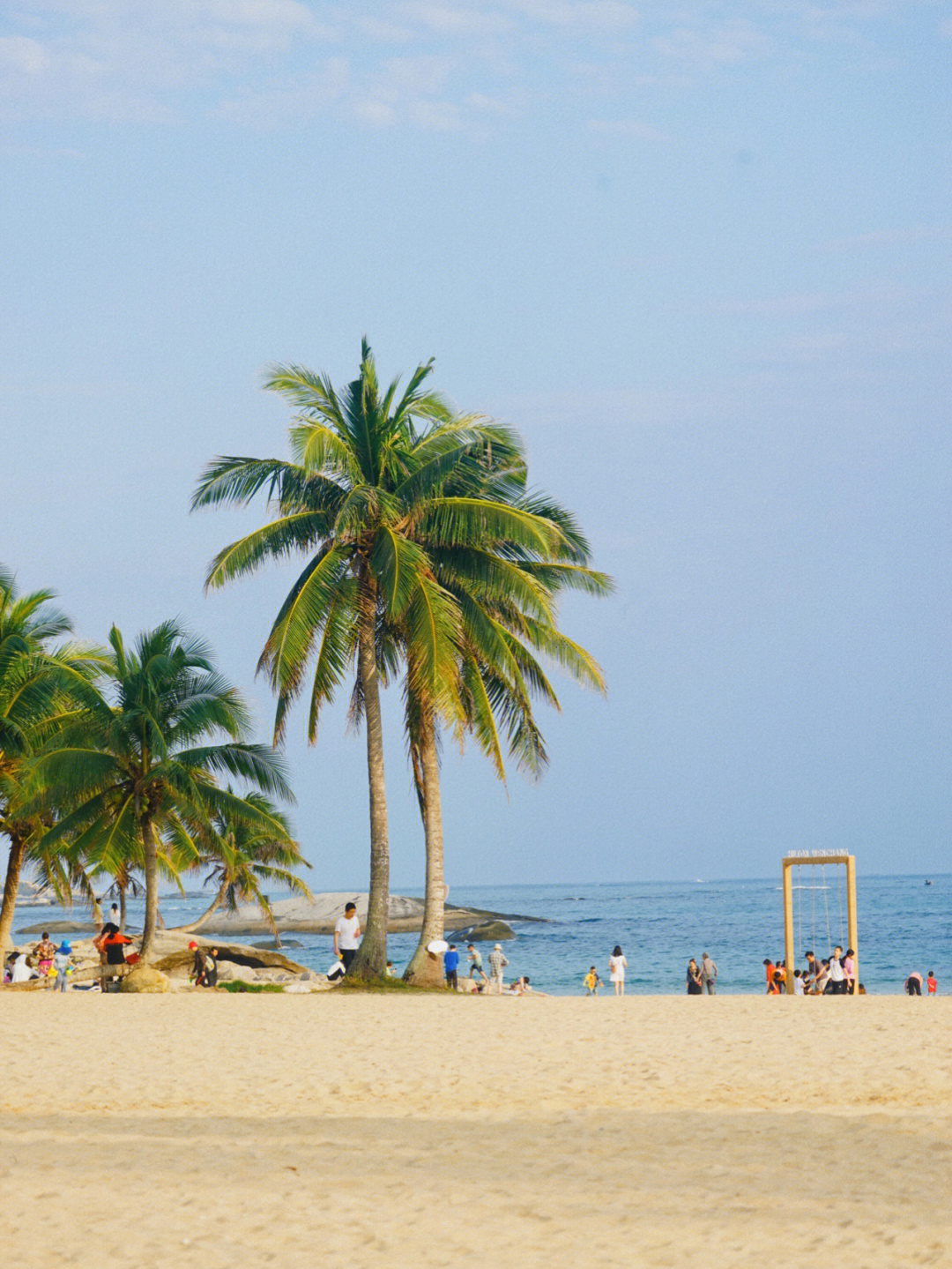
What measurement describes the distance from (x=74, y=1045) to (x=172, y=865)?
19.9 meters

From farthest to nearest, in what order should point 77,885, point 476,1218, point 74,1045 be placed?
point 77,885 < point 74,1045 < point 476,1218

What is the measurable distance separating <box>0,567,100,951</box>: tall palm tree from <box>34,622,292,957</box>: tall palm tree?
0.77m

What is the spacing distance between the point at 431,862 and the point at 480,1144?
12.8m

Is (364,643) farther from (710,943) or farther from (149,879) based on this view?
(710,943)

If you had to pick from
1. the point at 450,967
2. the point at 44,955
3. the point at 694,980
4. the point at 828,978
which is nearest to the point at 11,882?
the point at 44,955

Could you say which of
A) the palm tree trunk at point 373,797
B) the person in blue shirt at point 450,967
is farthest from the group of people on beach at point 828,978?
the palm tree trunk at point 373,797

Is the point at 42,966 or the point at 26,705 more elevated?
the point at 26,705

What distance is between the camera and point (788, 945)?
23.9 metres

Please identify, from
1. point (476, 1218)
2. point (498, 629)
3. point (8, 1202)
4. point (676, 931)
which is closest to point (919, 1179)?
point (476, 1218)

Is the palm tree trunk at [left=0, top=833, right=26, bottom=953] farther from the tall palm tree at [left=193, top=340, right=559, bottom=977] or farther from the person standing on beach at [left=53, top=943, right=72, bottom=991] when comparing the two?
the tall palm tree at [left=193, top=340, right=559, bottom=977]

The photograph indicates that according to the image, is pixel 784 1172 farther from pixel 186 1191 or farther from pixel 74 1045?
pixel 74 1045

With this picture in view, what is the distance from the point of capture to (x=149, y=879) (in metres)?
25.3

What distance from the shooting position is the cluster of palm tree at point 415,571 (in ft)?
67.4

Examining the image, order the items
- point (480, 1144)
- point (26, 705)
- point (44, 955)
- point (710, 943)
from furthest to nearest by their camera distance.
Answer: point (710, 943) < point (44, 955) < point (26, 705) < point (480, 1144)
